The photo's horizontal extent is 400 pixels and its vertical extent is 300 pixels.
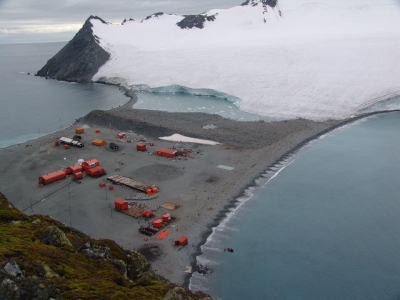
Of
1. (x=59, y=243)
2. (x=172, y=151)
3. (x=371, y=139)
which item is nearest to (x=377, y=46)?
(x=371, y=139)

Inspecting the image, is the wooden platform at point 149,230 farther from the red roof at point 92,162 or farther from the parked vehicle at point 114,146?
the parked vehicle at point 114,146

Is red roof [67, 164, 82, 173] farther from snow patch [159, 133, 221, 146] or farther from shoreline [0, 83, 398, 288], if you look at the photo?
snow patch [159, 133, 221, 146]

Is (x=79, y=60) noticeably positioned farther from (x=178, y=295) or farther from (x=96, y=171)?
(x=178, y=295)

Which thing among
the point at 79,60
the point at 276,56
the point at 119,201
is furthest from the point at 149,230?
the point at 79,60

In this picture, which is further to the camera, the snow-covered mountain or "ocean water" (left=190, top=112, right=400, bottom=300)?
the snow-covered mountain

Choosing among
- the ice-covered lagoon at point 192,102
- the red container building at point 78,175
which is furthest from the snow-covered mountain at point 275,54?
the red container building at point 78,175

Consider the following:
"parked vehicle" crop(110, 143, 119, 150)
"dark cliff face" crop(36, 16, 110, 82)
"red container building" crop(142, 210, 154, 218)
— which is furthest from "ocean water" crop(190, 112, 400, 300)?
"dark cliff face" crop(36, 16, 110, 82)

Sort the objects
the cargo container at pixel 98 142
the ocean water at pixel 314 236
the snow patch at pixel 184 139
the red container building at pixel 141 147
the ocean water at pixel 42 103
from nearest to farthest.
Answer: the ocean water at pixel 314 236, the red container building at pixel 141 147, the cargo container at pixel 98 142, the snow patch at pixel 184 139, the ocean water at pixel 42 103
